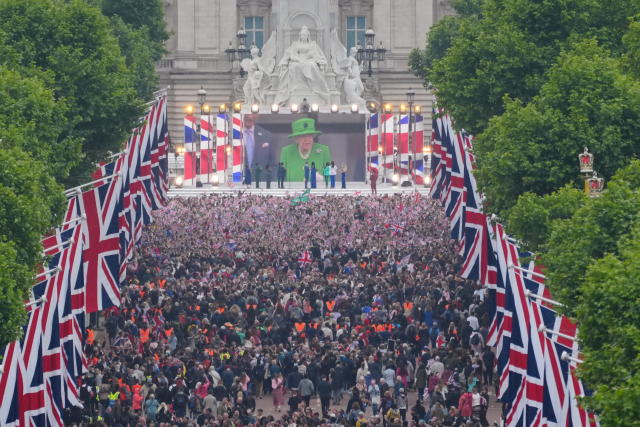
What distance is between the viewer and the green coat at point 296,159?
96500 mm

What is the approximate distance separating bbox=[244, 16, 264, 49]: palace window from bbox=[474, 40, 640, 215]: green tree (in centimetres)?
7095

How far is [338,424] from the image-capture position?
40.4 meters

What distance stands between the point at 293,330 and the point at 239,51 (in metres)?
53.2

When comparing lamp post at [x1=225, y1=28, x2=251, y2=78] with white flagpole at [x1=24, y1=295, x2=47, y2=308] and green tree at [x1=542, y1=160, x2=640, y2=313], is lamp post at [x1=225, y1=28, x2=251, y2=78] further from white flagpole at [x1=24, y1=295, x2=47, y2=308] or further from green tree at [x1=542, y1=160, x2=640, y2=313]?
green tree at [x1=542, y1=160, x2=640, y2=313]

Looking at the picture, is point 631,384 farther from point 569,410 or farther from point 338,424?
point 338,424

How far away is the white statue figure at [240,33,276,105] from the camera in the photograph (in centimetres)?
10062

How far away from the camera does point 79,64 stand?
55812mm

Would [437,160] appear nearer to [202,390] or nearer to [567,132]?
[567,132]

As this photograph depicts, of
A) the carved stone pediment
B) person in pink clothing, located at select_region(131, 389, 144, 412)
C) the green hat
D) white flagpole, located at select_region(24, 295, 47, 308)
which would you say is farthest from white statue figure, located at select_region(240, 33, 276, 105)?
white flagpole, located at select_region(24, 295, 47, 308)

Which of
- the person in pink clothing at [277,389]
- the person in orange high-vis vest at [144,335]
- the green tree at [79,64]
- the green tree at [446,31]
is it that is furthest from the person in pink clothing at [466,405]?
the green tree at [446,31]

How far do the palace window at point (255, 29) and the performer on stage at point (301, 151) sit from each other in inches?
818

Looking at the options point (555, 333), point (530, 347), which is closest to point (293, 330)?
point (530, 347)

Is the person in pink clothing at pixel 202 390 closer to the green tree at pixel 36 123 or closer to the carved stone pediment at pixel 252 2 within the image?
the green tree at pixel 36 123

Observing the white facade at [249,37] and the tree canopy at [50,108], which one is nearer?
the tree canopy at [50,108]
